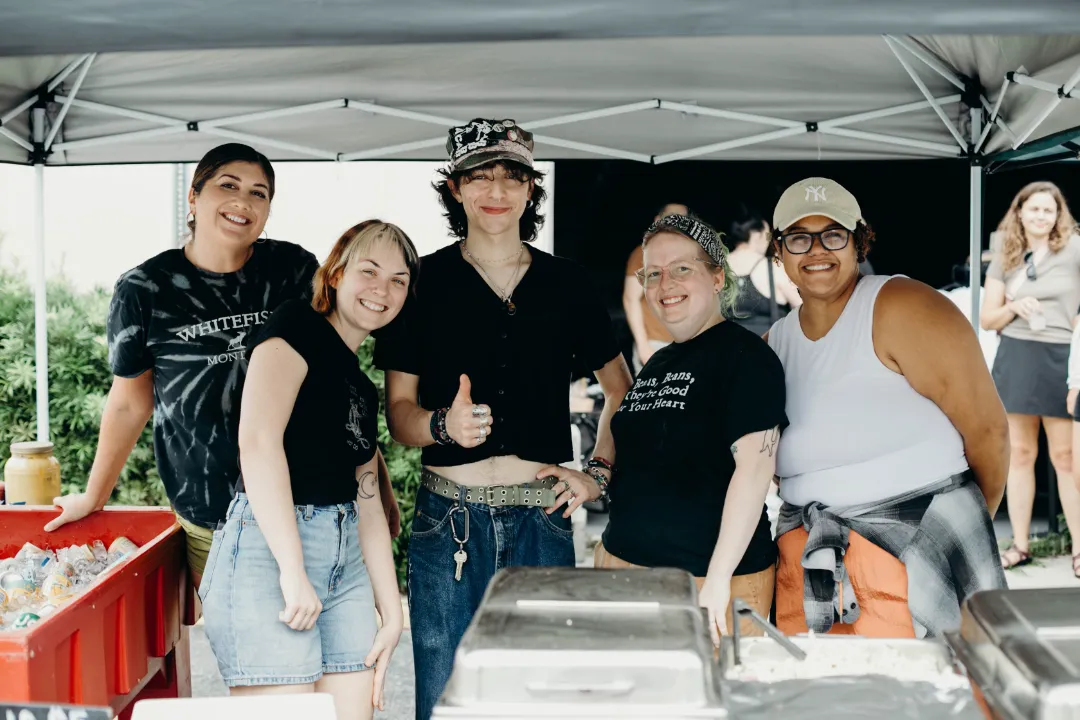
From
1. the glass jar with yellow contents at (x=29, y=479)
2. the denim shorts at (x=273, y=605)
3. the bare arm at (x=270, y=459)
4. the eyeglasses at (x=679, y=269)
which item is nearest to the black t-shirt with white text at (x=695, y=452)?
the eyeglasses at (x=679, y=269)

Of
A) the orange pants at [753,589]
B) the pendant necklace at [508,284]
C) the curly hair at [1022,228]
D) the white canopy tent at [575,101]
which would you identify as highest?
the white canopy tent at [575,101]

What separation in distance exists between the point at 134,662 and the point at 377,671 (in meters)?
0.53

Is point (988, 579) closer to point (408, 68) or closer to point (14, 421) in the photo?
point (408, 68)

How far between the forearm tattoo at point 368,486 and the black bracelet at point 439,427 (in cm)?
16

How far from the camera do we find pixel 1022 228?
5125mm

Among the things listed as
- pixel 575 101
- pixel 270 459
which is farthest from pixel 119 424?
pixel 575 101

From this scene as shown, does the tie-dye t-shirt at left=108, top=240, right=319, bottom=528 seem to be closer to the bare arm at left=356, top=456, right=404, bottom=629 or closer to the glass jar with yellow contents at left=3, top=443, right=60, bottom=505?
the bare arm at left=356, top=456, right=404, bottom=629

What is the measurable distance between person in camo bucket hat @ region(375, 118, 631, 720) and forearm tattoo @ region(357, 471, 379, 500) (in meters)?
0.14

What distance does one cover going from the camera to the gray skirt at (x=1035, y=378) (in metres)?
5.09

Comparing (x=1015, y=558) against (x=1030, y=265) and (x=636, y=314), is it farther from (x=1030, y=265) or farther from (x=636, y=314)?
(x=636, y=314)

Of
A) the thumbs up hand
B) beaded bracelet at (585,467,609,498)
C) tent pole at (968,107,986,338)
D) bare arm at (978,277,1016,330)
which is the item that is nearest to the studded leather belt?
beaded bracelet at (585,467,609,498)

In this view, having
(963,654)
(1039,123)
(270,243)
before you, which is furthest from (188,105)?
(963,654)

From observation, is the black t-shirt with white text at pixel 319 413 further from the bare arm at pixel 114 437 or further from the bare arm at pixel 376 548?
the bare arm at pixel 114 437

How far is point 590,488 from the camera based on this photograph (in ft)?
7.63
